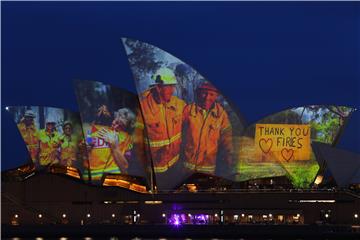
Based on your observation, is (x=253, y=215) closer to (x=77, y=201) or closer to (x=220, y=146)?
(x=220, y=146)

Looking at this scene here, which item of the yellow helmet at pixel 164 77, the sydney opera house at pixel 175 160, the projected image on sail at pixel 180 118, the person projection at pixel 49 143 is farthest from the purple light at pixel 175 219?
the yellow helmet at pixel 164 77

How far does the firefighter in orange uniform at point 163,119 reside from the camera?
5943cm

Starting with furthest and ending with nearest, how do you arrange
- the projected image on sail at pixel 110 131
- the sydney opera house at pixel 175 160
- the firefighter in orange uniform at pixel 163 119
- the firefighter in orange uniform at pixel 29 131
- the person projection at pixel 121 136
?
the firefighter in orange uniform at pixel 29 131 < the person projection at pixel 121 136 < the projected image on sail at pixel 110 131 < the sydney opera house at pixel 175 160 < the firefighter in orange uniform at pixel 163 119

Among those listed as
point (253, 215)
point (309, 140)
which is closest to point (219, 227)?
point (253, 215)

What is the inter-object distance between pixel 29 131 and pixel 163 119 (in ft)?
35.3

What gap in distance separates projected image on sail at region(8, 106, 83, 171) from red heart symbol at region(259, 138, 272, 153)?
44.3ft

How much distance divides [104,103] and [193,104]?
6.46m

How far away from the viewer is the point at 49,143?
63625 millimetres

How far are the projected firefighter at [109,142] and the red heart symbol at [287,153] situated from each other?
11.3m

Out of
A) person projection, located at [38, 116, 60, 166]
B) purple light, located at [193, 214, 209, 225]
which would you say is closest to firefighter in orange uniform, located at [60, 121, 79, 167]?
person projection, located at [38, 116, 60, 166]

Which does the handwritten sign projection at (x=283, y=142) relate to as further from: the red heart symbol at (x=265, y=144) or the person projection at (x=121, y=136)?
the person projection at (x=121, y=136)

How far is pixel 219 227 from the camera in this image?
55.9 meters

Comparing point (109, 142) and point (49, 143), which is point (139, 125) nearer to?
point (109, 142)

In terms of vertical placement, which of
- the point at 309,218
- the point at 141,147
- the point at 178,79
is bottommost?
the point at 309,218
